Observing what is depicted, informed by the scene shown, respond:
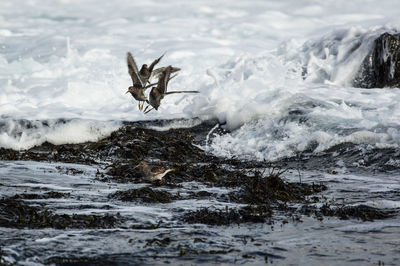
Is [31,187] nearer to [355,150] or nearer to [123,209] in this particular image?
[123,209]

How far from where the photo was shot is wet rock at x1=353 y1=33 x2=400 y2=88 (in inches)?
520

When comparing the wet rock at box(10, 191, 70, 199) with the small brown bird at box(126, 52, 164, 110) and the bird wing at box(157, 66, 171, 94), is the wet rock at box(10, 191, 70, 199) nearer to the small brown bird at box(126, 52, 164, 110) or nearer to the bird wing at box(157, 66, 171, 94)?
the small brown bird at box(126, 52, 164, 110)

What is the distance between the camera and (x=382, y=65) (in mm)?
13531

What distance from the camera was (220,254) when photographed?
13.1 ft

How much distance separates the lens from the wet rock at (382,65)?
13203mm

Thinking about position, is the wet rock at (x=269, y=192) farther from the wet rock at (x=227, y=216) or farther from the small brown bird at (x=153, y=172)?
the small brown bird at (x=153, y=172)

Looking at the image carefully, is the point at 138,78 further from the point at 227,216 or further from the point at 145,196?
the point at 227,216

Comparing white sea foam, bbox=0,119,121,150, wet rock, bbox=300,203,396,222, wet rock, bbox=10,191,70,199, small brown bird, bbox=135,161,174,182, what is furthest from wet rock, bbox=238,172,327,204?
white sea foam, bbox=0,119,121,150

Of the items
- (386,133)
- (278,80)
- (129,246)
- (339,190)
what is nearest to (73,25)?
(278,80)

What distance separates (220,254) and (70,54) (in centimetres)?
2314

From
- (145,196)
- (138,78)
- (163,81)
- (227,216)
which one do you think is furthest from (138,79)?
(227,216)

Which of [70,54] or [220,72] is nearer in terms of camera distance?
[220,72]

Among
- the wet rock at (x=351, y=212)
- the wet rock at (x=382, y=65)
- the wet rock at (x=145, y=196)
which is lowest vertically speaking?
the wet rock at (x=351, y=212)

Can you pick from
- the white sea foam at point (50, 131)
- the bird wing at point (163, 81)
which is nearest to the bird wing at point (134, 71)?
the bird wing at point (163, 81)
